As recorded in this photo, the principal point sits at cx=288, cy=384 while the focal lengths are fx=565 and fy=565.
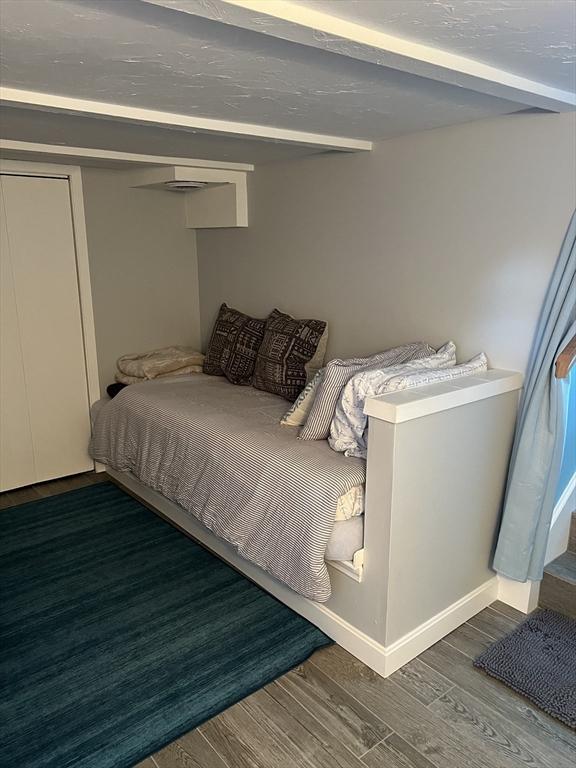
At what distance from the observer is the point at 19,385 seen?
358cm

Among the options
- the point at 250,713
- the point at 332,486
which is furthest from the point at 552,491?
the point at 250,713

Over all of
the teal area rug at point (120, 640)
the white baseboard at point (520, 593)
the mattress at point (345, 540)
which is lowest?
the teal area rug at point (120, 640)

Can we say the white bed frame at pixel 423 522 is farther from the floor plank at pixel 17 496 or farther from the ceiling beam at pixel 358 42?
the floor plank at pixel 17 496

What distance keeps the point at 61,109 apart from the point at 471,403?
71.8 inches

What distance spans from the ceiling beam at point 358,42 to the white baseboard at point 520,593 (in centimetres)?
190

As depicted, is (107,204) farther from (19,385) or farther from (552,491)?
(552,491)

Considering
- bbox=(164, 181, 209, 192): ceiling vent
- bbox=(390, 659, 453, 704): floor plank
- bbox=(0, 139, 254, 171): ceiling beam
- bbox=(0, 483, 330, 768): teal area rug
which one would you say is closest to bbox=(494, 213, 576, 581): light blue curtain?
bbox=(390, 659, 453, 704): floor plank

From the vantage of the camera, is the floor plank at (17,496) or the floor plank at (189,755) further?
the floor plank at (17,496)

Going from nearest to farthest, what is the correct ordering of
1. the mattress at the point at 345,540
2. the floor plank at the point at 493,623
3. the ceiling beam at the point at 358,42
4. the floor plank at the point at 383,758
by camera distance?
the ceiling beam at the point at 358,42 → the floor plank at the point at 383,758 → the mattress at the point at 345,540 → the floor plank at the point at 493,623

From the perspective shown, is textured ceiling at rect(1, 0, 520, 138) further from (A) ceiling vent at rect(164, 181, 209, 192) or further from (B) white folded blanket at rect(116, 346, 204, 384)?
(B) white folded blanket at rect(116, 346, 204, 384)

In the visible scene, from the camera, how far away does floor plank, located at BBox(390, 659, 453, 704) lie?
1985mm

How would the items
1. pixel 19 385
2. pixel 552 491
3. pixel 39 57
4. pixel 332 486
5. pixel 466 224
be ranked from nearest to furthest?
pixel 39 57 < pixel 332 486 < pixel 552 491 < pixel 466 224 < pixel 19 385

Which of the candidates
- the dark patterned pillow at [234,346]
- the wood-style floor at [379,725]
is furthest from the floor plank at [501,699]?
the dark patterned pillow at [234,346]

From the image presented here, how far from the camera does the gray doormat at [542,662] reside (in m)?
1.95
